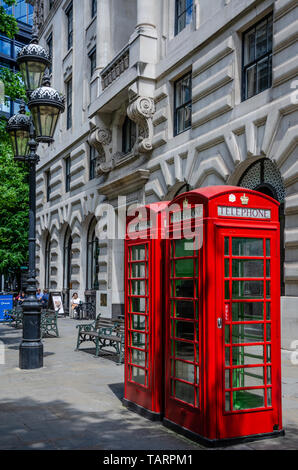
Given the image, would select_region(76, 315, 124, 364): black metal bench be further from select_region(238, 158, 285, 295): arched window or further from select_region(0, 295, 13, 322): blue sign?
select_region(0, 295, 13, 322): blue sign

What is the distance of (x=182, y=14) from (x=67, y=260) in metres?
15.5

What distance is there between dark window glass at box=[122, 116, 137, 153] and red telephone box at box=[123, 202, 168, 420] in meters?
14.0

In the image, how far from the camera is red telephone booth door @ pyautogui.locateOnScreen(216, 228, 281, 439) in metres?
5.45

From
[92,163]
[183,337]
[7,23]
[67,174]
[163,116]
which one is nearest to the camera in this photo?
[183,337]

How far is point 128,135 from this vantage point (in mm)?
21312

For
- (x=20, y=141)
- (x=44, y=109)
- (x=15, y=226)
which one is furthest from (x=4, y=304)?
(x=44, y=109)

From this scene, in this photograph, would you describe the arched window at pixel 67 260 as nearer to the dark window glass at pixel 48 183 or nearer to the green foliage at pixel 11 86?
the dark window glass at pixel 48 183

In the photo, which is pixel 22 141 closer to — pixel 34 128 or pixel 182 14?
pixel 34 128

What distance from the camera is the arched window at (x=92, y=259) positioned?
24188mm

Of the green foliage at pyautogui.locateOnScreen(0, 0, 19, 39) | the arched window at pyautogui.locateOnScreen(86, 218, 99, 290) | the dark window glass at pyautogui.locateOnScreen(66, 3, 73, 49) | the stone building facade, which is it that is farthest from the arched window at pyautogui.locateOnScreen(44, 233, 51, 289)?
the green foliage at pyautogui.locateOnScreen(0, 0, 19, 39)

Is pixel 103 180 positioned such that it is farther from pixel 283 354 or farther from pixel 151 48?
pixel 283 354

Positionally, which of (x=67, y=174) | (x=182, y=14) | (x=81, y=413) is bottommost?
(x=81, y=413)

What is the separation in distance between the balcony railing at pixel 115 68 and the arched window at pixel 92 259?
644cm

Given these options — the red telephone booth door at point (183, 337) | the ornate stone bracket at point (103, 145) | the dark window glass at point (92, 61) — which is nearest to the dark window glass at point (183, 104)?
the ornate stone bracket at point (103, 145)
